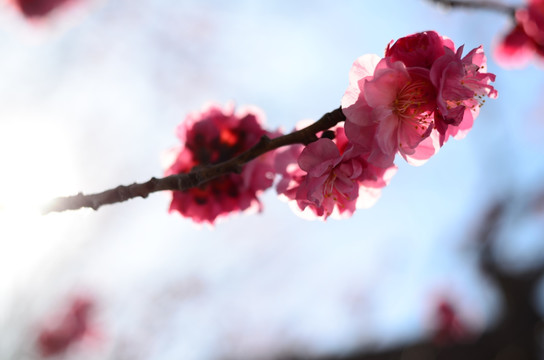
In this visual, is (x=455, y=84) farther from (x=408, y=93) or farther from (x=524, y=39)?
(x=524, y=39)

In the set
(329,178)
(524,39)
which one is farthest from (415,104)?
(524,39)

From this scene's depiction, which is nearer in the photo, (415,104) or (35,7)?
(415,104)

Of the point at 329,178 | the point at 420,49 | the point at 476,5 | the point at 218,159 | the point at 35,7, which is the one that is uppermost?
the point at 35,7

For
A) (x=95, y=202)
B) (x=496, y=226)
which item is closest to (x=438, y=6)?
(x=95, y=202)

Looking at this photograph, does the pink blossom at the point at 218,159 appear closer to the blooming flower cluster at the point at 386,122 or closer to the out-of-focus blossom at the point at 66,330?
the blooming flower cluster at the point at 386,122

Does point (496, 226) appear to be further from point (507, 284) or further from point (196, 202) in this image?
point (196, 202)

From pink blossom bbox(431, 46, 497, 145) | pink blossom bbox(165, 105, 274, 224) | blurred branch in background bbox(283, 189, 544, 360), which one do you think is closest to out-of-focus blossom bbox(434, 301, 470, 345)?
blurred branch in background bbox(283, 189, 544, 360)

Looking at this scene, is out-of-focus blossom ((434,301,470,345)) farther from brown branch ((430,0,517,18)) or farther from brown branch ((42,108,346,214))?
brown branch ((42,108,346,214))
